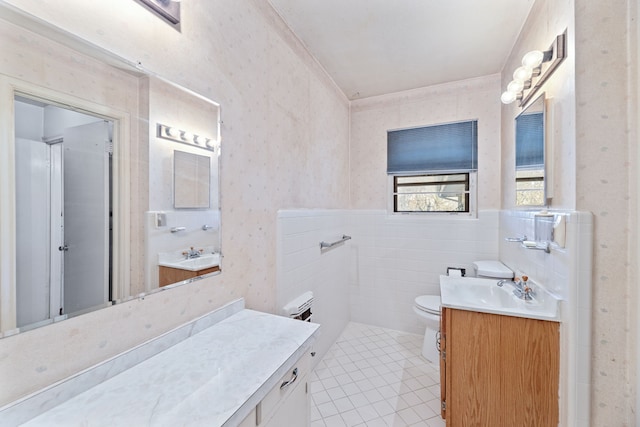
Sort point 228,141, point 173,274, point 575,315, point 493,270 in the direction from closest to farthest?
point 173,274 → point 575,315 → point 228,141 → point 493,270

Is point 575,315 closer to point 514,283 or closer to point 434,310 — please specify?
point 514,283

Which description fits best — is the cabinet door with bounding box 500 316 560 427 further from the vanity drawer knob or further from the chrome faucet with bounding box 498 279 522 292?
the vanity drawer knob

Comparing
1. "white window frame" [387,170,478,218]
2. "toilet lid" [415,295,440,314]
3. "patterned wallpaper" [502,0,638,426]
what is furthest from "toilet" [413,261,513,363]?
"patterned wallpaper" [502,0,638,426]

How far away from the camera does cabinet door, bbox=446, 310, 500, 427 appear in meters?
1.46

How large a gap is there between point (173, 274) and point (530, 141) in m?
2.21

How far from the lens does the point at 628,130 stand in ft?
3.71

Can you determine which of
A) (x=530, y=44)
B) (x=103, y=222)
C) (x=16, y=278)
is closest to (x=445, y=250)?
(x=530, y=44)

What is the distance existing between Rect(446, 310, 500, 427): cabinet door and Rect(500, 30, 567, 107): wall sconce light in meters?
1.40

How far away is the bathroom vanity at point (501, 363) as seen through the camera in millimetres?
1359

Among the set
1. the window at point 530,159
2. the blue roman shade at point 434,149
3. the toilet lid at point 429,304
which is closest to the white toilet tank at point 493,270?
the toilet lid at point 429,304

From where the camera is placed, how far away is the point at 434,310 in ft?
7.41

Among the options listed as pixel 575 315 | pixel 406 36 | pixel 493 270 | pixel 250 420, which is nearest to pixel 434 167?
pixel 493 270

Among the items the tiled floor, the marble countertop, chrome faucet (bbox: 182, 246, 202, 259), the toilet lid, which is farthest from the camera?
the toilet lid

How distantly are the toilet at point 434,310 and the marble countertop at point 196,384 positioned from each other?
153 cm
